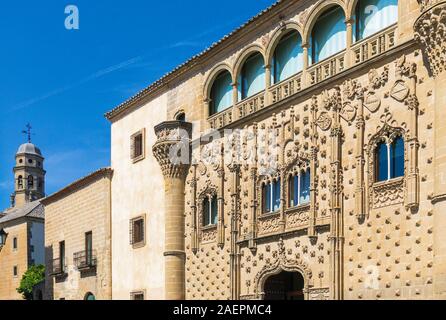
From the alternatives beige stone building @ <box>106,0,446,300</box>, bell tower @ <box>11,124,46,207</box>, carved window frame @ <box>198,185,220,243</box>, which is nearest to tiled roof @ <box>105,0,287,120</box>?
beige stone building @ <box>106,0,446,300</box>

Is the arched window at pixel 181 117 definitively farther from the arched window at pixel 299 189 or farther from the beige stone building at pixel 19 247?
the beige stone building at pixel 19 247

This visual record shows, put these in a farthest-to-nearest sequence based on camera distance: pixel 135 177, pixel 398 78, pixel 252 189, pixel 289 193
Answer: pixel 135 177, pixel 252 189, pixel 289 193, pixel 398 78

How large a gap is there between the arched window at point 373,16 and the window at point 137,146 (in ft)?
38.2

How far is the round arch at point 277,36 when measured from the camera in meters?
20.2

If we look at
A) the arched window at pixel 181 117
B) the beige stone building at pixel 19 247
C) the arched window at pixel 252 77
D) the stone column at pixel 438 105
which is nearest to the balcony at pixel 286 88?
the arched window at pixel 252 77

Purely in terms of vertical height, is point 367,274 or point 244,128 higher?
point 244,128

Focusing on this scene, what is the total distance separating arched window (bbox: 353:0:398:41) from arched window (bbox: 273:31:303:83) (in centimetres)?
237

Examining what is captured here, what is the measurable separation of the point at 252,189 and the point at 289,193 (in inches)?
64.1

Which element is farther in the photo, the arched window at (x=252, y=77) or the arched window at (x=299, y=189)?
the arched window at (x=252, y=77)

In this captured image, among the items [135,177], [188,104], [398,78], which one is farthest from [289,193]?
[135,177]

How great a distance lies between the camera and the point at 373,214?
55.0 ft
